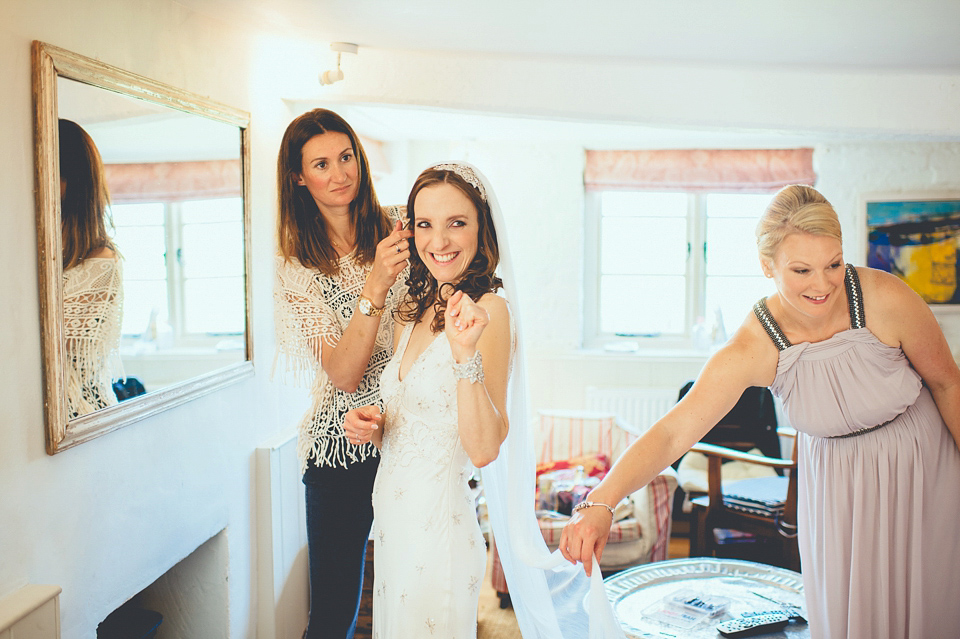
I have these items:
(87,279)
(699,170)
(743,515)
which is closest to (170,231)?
(87,279)

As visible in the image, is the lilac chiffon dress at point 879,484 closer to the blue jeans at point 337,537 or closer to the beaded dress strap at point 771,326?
the beaded dress strap at point 771,326

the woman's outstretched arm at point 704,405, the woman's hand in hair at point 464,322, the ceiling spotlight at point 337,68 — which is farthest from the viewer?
the ceiling spotlight at point 337,68

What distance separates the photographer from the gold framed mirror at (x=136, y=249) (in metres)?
1.66

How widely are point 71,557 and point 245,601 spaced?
3.65 ft

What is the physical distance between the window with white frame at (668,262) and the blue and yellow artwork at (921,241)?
78cm

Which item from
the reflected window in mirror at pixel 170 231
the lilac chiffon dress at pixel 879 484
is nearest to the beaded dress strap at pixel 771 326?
the lilac chiffon dress at pixel 879 484

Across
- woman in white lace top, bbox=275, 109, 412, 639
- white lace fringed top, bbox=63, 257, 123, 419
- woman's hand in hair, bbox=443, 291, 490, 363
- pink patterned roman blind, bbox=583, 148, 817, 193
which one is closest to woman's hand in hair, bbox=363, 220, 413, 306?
woman in white lace top, bbox=275, 109, 412, 639

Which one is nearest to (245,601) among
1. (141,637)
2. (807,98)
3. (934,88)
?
(141,637)

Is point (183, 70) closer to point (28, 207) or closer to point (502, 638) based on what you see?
point (28, 207)

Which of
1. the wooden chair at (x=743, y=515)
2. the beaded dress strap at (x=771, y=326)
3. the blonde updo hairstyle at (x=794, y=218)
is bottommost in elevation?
the wooden chair at (x=743, y=515)

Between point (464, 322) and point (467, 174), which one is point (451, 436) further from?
point (467, 174)

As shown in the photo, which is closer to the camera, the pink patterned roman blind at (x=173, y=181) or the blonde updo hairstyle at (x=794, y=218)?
the blonde updo hairstyle at (x=794, y=218)

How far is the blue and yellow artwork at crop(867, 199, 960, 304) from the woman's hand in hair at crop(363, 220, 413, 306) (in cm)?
429

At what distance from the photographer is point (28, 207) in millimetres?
1598
